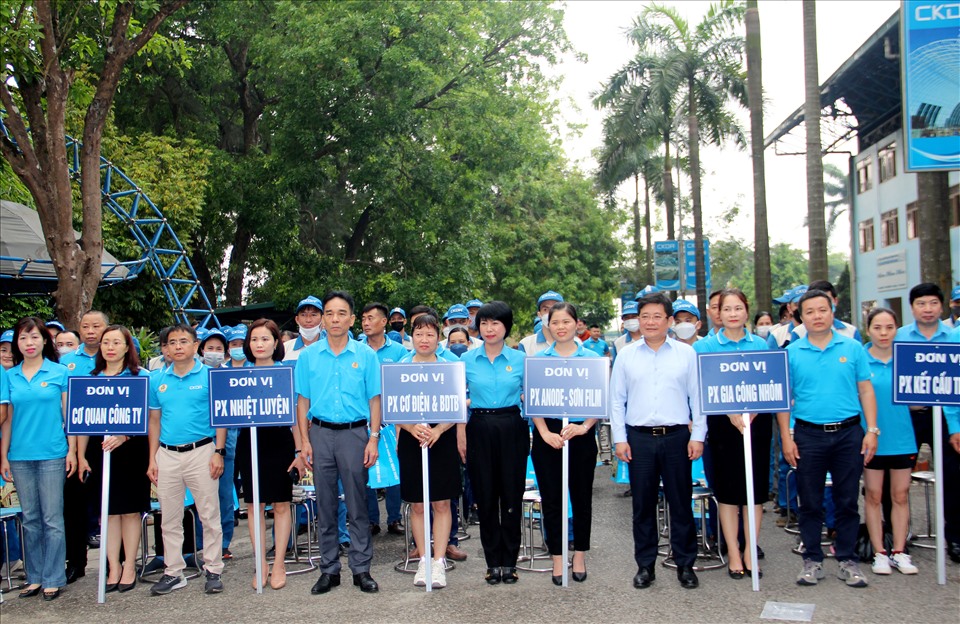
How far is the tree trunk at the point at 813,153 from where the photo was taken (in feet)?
49.0

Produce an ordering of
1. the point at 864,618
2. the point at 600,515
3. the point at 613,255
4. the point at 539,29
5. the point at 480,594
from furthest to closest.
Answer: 1. the point at 613,255
2. the point at 539,29
3. the point at 600,515
4. the point at 480,594
5. the point at 864,618

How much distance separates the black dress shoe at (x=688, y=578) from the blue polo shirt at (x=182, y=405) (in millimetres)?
3754

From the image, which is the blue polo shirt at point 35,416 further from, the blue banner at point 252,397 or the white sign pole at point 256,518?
the white sign pole at point 256,518

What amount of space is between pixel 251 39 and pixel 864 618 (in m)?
20.4

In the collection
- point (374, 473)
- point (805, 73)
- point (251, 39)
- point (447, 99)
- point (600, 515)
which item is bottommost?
point (600, 515)

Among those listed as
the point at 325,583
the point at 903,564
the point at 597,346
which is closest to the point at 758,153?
the point at 597,346

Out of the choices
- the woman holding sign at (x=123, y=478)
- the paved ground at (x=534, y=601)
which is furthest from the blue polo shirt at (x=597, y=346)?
the woman holding sign at (x=123, y=478)

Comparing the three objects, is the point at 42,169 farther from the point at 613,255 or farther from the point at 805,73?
the point at 613,255

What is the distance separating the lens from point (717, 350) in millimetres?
7137

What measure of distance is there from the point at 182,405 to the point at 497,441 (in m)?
2.44

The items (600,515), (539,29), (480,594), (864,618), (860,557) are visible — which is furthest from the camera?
(539,29)

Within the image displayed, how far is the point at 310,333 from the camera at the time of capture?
8734 mm

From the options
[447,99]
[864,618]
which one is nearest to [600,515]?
[864,618]

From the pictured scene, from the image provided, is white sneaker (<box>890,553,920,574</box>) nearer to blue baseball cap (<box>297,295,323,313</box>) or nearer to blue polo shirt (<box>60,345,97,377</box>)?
blue baseball cap (<box>297,295,323,313</box>)
